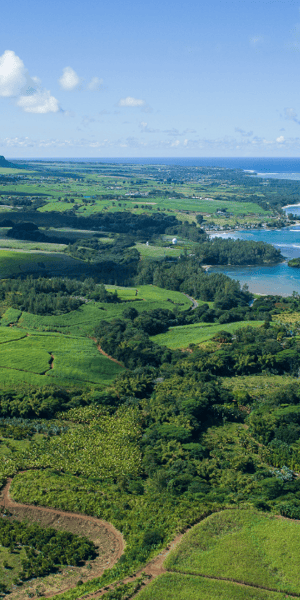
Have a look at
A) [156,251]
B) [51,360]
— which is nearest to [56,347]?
[51,360]

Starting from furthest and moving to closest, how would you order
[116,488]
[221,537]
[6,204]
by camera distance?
1. [6,204]
2. [116,488]
3. [221,537]

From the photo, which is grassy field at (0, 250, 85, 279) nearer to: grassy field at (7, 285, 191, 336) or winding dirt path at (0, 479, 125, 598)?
grassy field at (7, 285, 191, 336)

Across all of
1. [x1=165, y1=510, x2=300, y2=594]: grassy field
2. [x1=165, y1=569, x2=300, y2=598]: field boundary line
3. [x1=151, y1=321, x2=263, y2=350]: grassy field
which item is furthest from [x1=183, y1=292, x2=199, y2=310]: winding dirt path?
[x1=165, y1=569, x2=300, y2=598]: field boundary line

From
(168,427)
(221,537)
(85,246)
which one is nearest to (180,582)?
(221,537)

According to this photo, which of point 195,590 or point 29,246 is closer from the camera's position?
point 195,590

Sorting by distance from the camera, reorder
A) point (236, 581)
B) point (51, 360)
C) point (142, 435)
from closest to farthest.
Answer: point (236, 581) → point (142, 435) → point (51, 360)

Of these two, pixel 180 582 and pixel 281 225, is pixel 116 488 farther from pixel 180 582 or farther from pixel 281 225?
pixel 281 225

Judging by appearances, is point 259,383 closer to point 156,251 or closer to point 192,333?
point 192,333
